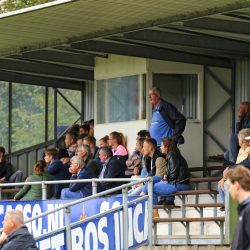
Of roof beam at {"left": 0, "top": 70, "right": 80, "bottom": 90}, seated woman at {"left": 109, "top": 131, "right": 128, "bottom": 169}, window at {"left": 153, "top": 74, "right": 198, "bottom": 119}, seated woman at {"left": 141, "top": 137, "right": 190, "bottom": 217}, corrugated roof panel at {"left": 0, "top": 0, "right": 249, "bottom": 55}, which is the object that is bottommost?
seated woman at {"left": 141, "top": 137, "right": 190, "bottom": 217}

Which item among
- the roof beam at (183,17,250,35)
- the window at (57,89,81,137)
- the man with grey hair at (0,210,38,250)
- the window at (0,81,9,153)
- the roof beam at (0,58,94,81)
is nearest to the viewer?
the man with grey hair at (0,210,38,250)

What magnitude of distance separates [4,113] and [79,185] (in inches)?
332

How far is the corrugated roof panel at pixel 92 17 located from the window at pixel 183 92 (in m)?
2.93

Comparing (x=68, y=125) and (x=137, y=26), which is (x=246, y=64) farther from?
(x=68, y=125)

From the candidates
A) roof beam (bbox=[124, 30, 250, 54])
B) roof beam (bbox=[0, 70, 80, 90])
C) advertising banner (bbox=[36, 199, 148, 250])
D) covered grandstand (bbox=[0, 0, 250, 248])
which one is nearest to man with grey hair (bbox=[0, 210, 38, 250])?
advertising banner (bbox=[36, 199, 148, 250])

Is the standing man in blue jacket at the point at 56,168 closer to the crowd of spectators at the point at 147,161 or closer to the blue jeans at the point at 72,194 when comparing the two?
the crowd of spectators at the point at 147,161

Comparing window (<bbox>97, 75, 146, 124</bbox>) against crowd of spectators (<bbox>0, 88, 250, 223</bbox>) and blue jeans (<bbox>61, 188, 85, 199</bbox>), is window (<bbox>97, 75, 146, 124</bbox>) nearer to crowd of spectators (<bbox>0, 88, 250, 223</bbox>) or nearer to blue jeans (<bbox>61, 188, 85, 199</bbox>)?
crowd of spectators (<bbox>0, 88, 250, 223</bbox>)

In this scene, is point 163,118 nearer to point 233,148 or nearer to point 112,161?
point 112,161

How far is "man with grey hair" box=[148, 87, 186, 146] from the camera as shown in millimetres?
10633

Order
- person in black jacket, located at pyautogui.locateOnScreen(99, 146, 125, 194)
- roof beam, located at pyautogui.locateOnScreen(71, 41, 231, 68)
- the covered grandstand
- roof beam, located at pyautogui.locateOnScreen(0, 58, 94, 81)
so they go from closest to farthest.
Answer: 1. the covered grandstand
2. person in black jacket, located at pyautogui.locateOnScreen(99, 146, 125, 194)
3. roof beam, located at pyautogui.locateOnScreen(71, 41, 231, 68)
4. roof beam, located at pyautogui.locateOnScreen(0, 58, 94, 81)

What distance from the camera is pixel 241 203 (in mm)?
4027

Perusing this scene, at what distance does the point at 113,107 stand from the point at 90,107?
11.7 ft

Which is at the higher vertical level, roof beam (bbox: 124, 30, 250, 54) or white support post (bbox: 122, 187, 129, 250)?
roof beam (bbox: 124, 30, 250, 54)

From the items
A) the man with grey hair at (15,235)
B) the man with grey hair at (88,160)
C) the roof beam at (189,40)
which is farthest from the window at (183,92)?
the man with grey hair at (15,235)
